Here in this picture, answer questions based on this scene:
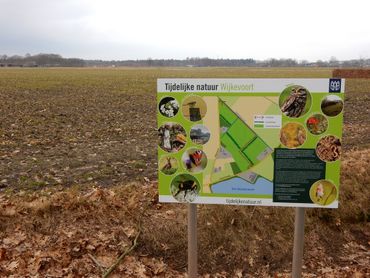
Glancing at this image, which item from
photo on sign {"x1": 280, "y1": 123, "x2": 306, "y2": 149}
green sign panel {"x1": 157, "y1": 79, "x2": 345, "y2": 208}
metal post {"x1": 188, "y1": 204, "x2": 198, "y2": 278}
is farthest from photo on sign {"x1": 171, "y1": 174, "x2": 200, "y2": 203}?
photo on sign {"x1": 280, "y1": 123, "x2": 306, "y2": 149}

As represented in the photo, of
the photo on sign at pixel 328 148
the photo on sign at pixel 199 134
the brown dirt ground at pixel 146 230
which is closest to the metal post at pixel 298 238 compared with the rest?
the photo on sign at pixel 328 148

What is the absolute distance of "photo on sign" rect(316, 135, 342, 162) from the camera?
11.7 ft

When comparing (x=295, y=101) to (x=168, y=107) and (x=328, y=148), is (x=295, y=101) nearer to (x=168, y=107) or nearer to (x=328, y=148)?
(x=328, y=148)

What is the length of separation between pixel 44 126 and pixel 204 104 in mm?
10862

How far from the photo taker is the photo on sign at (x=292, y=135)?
11.7 feet

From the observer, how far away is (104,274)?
14.6 feet

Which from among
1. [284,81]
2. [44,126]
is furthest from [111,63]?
[284,81]

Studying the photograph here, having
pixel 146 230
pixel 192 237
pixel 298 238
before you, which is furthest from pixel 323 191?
pixel 146 230

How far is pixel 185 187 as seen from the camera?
3762 mm

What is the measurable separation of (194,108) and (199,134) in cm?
24

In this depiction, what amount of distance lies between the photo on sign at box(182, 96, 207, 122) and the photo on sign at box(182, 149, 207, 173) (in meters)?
0.30

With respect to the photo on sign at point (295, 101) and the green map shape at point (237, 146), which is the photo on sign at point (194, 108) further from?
the photo on sign at point (295, 101)

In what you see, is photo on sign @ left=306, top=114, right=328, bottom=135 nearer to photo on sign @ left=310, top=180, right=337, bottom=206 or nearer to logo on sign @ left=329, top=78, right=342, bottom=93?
logo on sign @ left=329, top=78, right=342, bottom=93

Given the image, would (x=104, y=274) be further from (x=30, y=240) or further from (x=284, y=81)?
(x=284, y=81)
